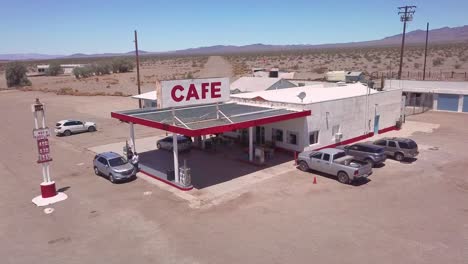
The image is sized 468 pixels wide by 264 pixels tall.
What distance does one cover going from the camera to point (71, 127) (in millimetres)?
38094

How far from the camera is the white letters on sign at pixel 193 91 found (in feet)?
68.9

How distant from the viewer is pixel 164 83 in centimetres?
2078

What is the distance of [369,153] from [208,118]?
10701 millimetres

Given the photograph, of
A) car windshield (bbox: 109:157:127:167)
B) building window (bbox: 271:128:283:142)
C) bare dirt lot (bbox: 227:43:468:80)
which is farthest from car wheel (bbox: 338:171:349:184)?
bare dirt lot (bbox: 227:43:468:80)

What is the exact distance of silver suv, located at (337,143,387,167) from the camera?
79.2ft

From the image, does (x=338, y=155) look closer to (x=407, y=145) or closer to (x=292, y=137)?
(x=292, y=137)

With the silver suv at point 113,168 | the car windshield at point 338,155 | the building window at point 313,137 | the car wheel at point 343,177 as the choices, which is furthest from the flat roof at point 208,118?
the car wheel at point 343,177

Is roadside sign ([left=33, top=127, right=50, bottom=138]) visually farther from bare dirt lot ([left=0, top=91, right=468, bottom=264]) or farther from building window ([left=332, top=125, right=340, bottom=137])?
building window ([left=332, top=125, right=340, bottom=137])

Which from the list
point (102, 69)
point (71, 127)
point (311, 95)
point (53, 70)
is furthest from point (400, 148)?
point (53, 70)

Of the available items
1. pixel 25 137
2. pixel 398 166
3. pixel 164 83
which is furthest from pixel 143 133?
pixel 398 166

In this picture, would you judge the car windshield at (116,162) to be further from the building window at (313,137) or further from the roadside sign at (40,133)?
the building window at (313,137)

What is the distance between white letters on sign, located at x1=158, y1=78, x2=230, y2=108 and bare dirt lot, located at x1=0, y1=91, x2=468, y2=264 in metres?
5.21

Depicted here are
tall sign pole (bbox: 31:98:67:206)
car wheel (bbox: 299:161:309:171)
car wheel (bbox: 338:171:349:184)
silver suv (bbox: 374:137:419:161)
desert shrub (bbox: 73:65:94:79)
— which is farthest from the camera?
desert shrub (bbox: 73:65:94:79)

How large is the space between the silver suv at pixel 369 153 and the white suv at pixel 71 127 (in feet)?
87.2
